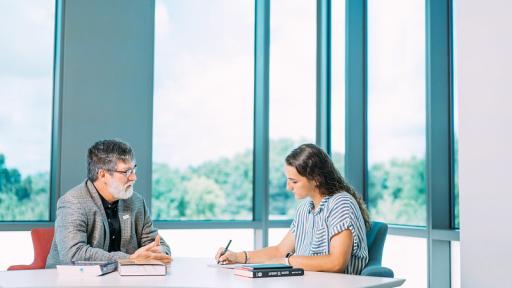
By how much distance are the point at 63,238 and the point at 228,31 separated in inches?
104

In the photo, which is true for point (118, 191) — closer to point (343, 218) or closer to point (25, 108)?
point (343, 218)

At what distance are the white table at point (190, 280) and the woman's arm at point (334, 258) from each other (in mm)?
90

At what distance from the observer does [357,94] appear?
5090 millimetres

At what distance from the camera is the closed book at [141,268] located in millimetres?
2633

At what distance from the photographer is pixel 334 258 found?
2.94 m

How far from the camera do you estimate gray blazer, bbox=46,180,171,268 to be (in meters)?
2.95

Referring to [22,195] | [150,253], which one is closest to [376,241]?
[150,253]

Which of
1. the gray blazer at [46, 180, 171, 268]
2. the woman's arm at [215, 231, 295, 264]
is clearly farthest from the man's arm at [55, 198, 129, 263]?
the woman's arm at [215, 231, 295, 264]

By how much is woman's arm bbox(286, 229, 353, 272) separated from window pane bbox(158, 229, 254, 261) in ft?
6.55

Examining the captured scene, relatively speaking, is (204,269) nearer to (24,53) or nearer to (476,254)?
(476,254)

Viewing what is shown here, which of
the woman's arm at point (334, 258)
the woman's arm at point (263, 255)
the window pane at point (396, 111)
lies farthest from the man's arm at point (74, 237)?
the window pane at point (396, 111)

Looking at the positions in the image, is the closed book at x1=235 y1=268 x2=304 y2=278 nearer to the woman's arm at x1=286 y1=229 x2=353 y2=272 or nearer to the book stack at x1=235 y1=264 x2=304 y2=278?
the book stack at x1=235 y1=264 x2=304 y2=278

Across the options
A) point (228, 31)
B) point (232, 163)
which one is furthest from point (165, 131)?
point (228, 31)

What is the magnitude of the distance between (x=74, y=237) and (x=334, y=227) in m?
1.23
